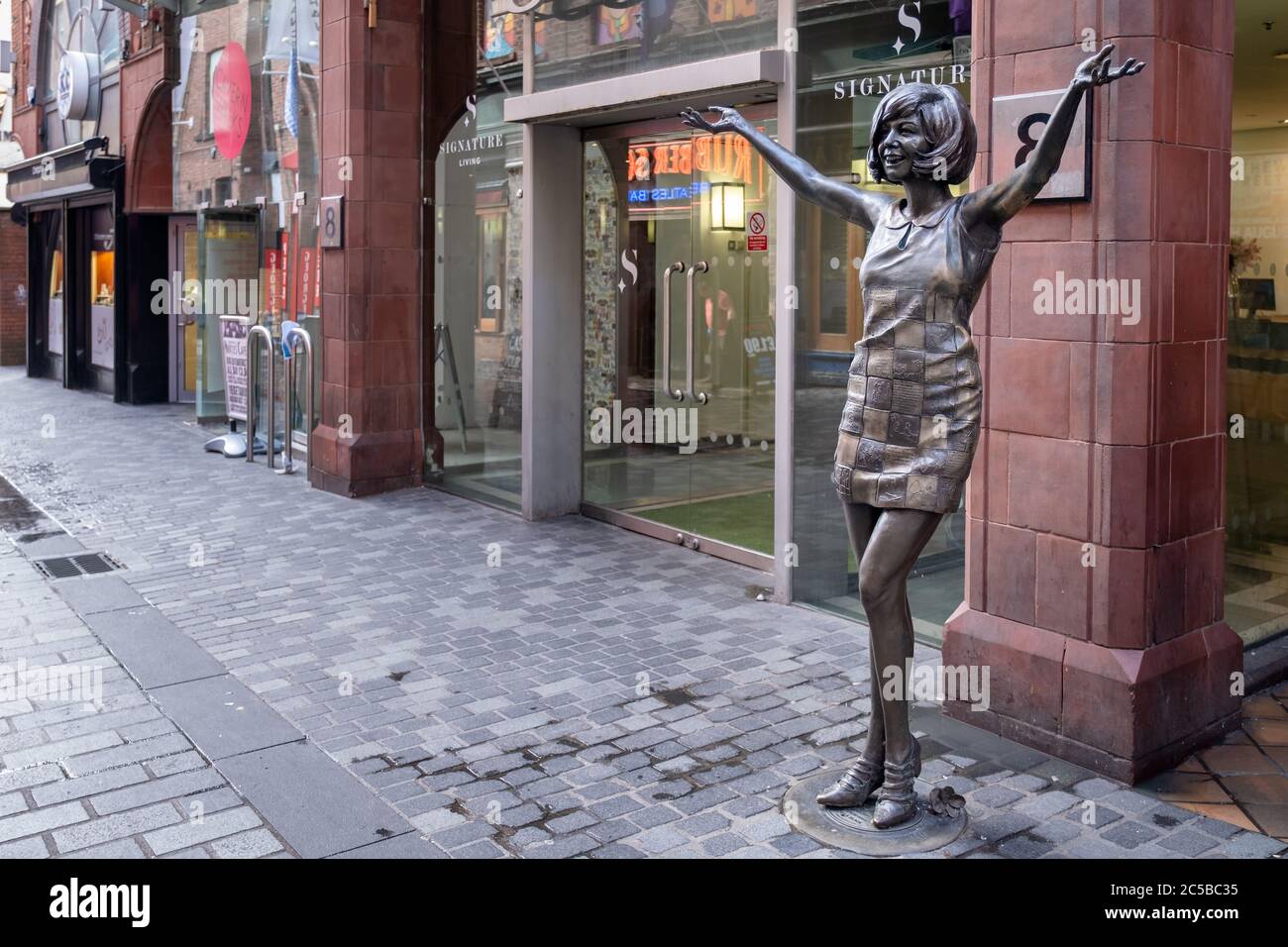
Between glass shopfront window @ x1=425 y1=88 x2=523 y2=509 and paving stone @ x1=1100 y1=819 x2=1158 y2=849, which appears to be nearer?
paving stone @ x1=1100 y1=819 x2=1158 y2=849

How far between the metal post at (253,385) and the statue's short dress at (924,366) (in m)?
8.84

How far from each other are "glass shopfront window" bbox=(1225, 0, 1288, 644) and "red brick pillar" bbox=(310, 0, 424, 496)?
249 inches

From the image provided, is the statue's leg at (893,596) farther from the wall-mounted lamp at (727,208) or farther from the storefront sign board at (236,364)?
the storefront sign board at (236,364)

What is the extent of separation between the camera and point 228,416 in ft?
47.9

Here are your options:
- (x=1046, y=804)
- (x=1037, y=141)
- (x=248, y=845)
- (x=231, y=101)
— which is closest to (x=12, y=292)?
(x=231, y=101)

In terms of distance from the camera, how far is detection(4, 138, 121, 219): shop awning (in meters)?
18.0

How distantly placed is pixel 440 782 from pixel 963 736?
2.00 metres

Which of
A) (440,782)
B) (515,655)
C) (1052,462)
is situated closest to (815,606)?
(515,655)

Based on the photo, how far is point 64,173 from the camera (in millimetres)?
19469

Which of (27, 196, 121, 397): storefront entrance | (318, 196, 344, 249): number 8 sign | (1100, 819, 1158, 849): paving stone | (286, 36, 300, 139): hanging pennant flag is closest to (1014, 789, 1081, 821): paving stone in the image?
(1100, 819, 1158, 849): paving stone

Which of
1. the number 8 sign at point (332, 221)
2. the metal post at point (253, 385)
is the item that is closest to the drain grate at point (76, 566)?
the number 8 sign at point (332, 221)

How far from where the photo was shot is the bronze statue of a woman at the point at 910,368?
3992mm
